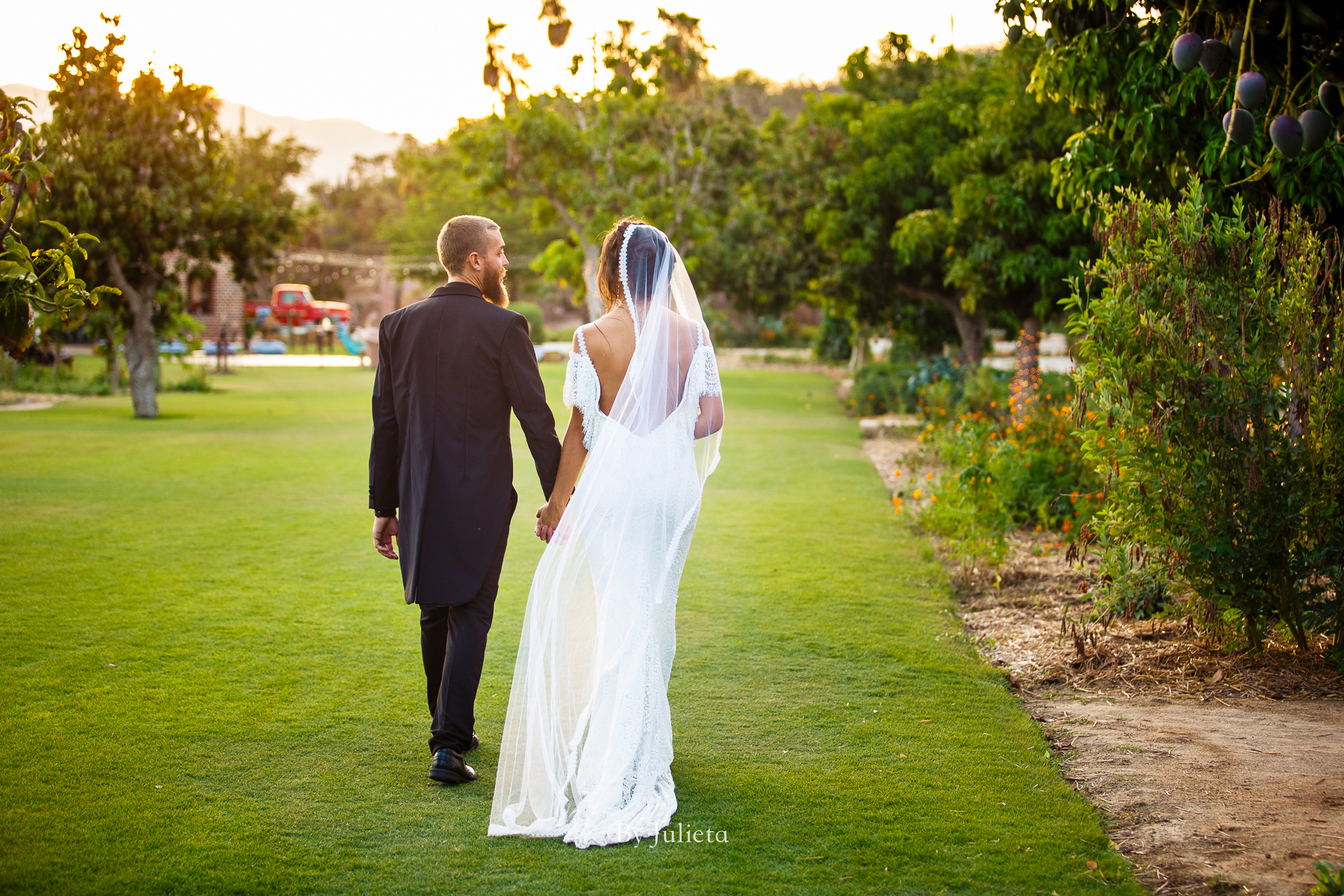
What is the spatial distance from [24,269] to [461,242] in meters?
1.52

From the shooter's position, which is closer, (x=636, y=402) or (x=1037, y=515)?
(x=636, y=402)

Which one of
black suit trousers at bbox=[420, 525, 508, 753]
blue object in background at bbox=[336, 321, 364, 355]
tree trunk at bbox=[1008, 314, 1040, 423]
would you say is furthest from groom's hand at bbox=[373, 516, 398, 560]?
blue object in background at bbox=[336, 321, 364, 355]

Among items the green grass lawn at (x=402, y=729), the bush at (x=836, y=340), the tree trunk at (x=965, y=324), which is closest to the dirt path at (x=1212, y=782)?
the green grass lawn at (x=402, y=729)

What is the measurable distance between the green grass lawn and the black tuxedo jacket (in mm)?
850

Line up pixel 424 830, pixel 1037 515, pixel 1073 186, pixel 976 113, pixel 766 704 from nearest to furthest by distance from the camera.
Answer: pixel 424 830
pixel 766 704
pixel 1073 186
pixel 1037 515
pixel 976 113

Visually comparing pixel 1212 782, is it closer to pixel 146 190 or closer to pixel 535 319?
pixel 146 190

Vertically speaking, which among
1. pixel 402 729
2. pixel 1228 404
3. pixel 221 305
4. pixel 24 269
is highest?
pixel 221 305

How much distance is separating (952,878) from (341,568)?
554 cm

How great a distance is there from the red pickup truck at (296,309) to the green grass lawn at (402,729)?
42418mm

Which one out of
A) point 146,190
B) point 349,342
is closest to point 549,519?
point 146,190

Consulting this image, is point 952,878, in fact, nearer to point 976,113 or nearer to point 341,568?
point 341,568

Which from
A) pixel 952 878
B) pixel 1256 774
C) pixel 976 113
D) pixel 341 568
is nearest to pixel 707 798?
pixel 952 878

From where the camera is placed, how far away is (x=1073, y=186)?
688cm

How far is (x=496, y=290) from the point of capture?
4.32m
